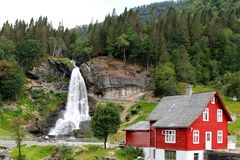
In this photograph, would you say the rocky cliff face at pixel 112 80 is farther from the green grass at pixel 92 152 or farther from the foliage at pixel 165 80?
the green grass at pixel 92 152

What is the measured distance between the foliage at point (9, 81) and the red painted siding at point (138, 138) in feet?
165

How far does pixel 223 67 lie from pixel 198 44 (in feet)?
30.6

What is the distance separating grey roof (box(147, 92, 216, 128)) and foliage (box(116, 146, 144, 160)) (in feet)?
13.2

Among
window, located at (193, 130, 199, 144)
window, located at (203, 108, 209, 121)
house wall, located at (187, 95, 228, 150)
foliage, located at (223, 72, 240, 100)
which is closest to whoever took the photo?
house wall, located at (187, 95, 228, 150)

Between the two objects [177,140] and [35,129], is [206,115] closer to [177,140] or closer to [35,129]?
[177,140]

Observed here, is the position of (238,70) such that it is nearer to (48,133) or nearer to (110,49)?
(110,49)

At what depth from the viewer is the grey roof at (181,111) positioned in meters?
48.1

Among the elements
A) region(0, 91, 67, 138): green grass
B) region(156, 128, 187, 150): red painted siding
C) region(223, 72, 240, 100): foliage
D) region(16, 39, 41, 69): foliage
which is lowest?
region(156, 128, 187, 150): red painted siding

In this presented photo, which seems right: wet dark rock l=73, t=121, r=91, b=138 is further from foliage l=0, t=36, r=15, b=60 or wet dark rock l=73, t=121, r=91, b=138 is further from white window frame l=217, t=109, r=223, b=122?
white window frame l=217, t=109, r=223, b=122

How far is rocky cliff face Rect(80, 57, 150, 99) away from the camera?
110m

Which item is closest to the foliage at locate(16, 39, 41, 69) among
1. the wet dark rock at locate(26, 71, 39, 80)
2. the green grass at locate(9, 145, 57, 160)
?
the wet dark rock at locate(26, 71, 39, 80)

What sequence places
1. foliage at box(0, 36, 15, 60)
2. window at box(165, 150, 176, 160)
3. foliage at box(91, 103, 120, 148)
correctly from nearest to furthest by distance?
window at box(165, 150, 176, 160) → foliage at box(91, 103, 120, 148) → foliage at box(0, 36, 15, 60)

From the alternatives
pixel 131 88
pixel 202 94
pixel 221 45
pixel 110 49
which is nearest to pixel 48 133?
pixel 131 88

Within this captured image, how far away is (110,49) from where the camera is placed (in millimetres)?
119625
